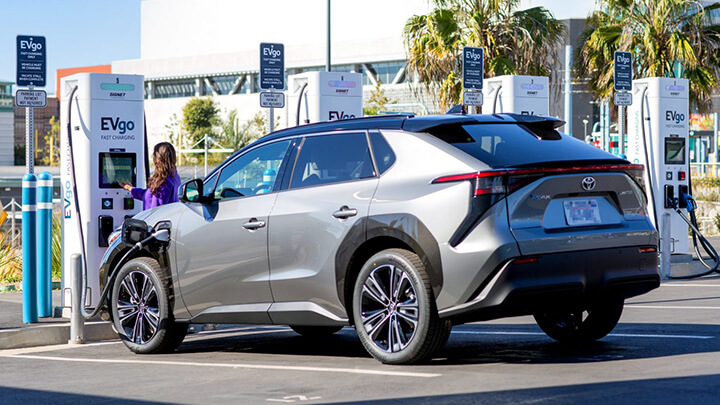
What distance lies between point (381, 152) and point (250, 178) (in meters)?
1.59

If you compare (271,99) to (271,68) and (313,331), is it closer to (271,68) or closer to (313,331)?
(271,68)

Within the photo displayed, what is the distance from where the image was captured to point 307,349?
916cm

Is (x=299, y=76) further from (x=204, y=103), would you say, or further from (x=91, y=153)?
(x=204, y=103)

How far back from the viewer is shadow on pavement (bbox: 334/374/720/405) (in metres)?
6.04

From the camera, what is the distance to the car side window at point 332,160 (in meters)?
8.05

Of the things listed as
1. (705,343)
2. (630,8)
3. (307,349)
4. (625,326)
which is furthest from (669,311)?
(630,8)

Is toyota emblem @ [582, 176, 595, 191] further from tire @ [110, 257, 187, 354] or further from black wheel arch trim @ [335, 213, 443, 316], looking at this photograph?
tire @ [110, 257, 187, 354]

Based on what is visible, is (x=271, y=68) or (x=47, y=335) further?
(x=271, y=68)

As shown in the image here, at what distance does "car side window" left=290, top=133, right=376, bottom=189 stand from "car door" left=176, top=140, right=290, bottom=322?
0.78ft

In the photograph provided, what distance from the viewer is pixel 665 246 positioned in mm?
14992

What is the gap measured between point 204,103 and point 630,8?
2438 inches

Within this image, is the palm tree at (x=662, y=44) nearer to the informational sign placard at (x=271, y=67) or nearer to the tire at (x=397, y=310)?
the informational sign placard at (x=271, y=67)

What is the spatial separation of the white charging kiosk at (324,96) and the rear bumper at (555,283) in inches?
302

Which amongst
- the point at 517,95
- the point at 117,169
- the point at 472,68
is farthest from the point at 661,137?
the point at 117,169
